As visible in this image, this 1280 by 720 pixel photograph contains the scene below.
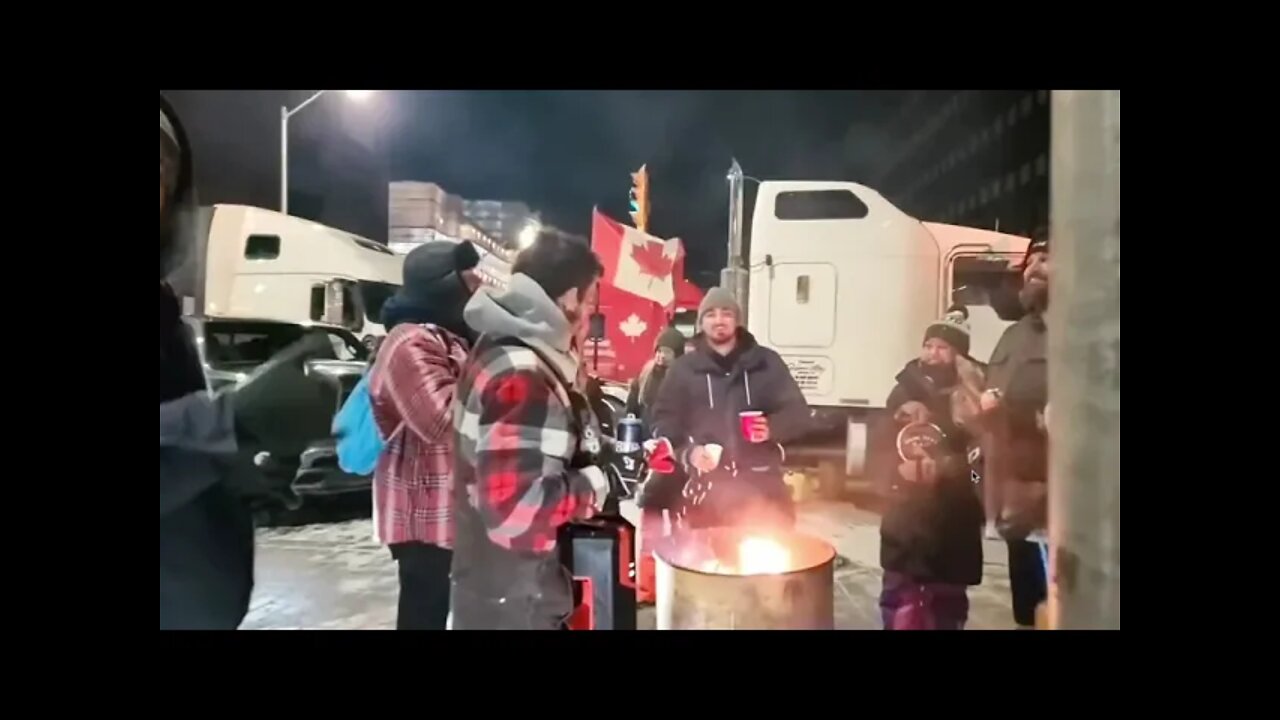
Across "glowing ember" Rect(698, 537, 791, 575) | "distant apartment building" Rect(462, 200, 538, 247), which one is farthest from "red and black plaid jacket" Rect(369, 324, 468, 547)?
"glowing ember" Rect(698, 537, 791, 575)

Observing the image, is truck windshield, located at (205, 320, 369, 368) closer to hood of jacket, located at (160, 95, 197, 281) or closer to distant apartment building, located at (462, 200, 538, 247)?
hood of jacket, located at (160, 95, 197, 281)

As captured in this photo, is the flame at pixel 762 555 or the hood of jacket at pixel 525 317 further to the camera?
the flame at pixel 762 555

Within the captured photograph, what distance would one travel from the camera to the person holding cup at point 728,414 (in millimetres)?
2484

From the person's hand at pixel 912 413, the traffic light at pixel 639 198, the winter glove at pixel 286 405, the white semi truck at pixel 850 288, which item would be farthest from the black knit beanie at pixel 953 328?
the winter glove at pixel 286 405

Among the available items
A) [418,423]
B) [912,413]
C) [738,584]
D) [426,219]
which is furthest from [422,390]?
[912,413]

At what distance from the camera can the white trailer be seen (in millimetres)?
2461

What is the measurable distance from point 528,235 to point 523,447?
20.4 inches

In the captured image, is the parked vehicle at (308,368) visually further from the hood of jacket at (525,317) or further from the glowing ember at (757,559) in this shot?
the glowing ember at (757,559)

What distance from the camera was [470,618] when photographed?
2.48m

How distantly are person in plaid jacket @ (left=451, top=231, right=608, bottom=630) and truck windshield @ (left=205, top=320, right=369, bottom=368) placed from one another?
1.02 ft

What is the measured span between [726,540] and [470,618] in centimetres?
65

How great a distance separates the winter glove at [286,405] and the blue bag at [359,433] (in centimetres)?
4

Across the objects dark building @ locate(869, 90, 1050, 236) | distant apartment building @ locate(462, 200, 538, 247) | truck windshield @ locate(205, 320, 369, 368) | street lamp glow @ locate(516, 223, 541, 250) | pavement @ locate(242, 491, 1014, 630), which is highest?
dark building @ locate(869, 90, 1050, 236)
